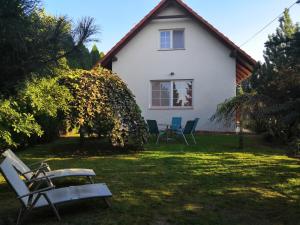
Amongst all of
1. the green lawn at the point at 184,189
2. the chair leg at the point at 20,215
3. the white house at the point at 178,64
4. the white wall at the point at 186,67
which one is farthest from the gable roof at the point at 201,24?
the chair leg at the point at 20,215

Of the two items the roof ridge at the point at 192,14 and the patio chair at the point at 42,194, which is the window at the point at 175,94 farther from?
the patio chair at the point at 42,194

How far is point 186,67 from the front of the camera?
61.8ft

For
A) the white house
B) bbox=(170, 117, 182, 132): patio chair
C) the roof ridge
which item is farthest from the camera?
the white house

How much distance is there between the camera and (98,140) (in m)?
14.7

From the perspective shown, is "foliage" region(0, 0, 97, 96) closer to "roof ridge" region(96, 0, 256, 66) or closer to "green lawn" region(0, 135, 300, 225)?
"green lawn" region(0, 135, 300, 225)

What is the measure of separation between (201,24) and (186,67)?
206 centimetres

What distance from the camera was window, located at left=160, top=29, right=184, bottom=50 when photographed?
1912cm

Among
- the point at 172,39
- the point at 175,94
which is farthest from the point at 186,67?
the point at 172,39

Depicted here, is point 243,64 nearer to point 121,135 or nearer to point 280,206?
point 121,135

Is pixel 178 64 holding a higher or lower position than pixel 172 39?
lower

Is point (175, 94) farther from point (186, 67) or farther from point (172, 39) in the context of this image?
point (172, 39)

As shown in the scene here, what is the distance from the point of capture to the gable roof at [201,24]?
17984 millimetres

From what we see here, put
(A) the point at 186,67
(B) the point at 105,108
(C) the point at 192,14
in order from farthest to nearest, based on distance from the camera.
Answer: (A) the point at 186,67, (C) the point at 192,14, (B) the point at 105,108

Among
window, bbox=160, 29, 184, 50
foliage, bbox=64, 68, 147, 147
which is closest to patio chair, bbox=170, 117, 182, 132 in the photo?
foliage, bbox=64, 68, 147, 147
